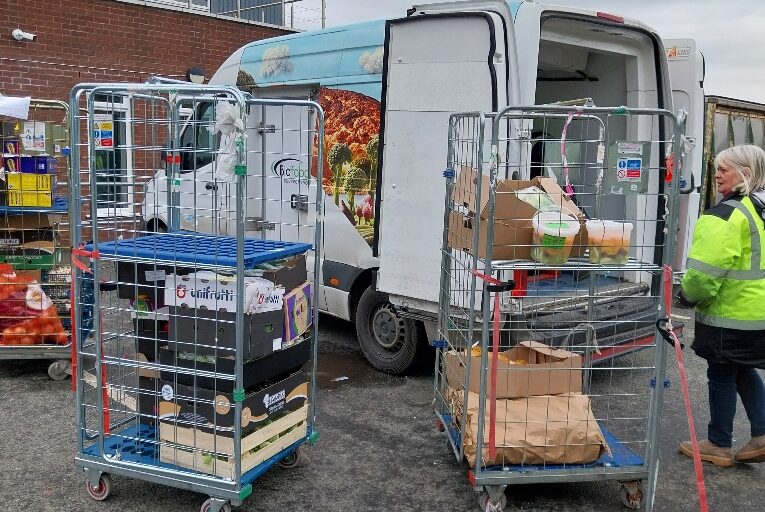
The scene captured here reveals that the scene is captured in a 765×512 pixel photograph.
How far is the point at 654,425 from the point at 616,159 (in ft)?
4.49

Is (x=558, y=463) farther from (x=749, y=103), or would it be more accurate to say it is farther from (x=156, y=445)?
(x=749, y=103)

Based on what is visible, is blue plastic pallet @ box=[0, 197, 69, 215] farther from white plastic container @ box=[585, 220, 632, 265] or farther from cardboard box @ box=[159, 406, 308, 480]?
white plastic container @ box=[585, 220, 632, 265]

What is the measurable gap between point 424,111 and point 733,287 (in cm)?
229

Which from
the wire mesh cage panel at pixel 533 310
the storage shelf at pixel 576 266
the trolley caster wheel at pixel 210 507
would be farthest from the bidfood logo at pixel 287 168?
the trolley caster wheel at pixel 210 507

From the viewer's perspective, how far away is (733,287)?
13.1 ft

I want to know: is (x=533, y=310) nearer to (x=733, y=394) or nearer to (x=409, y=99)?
(x=733, y=394)

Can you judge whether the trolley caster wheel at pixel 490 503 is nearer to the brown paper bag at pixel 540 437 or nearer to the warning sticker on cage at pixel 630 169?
the brown paper bag at pixel 540 437

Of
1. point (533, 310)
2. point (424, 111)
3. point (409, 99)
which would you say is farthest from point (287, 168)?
point (533, 310)

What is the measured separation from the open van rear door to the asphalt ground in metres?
0.92

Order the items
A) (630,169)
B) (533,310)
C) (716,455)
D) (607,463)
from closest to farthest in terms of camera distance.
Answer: (630,169)
(607,463)
(716,455)
(533,310)

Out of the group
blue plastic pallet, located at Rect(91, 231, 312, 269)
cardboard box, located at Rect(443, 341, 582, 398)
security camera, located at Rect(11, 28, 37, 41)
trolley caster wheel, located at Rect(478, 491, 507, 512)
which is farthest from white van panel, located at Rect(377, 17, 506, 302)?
security camera, located at Rect(11, 28, 37, 41)

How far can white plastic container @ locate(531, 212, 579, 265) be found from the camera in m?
3.52

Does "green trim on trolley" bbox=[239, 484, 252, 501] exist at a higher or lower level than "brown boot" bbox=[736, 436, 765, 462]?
higher

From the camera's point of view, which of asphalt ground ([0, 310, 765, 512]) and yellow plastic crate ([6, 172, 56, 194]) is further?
yellow plastic crate ([6, 172, 56, 194])
